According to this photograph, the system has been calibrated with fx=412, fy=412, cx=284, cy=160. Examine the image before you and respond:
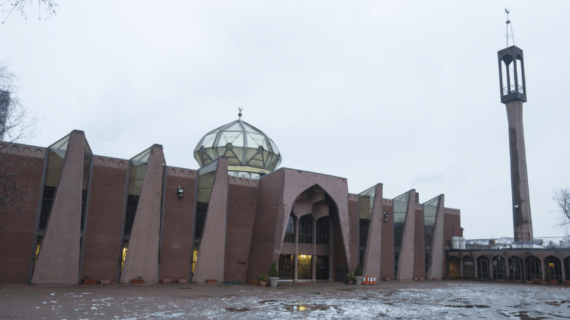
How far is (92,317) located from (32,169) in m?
14.0

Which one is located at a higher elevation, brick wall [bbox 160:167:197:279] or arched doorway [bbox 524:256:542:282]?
brick wall [bbox 160:167:197:279]

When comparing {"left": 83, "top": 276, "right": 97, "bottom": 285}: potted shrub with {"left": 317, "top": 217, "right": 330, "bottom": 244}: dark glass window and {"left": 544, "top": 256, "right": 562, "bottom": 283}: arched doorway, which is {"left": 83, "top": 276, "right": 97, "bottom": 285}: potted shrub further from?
{"left": 544, "top": 256, "right": 562, "bottom": 283}: arched doorway

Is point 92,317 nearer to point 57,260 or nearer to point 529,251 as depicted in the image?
point 57,260

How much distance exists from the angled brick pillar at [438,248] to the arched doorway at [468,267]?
258 centimetres

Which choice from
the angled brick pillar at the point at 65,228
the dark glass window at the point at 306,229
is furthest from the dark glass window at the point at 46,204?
the dark glass window at the point at 306,229

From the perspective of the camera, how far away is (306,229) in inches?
1313

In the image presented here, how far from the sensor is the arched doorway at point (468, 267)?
41.0 m

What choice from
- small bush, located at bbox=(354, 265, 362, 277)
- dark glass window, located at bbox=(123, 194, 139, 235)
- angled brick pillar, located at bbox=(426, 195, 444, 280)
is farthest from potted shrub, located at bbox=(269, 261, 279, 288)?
angled brick pillar, located at bbox=(426, 195, 444, 280)

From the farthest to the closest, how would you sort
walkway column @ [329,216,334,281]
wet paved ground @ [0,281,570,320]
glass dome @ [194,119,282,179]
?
glass dome @ [194,119,282,179] < walkway column @ [329,216,334,281] < wet paved ground @ [0,281,570,320]

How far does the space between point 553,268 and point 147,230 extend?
33172 millimetres

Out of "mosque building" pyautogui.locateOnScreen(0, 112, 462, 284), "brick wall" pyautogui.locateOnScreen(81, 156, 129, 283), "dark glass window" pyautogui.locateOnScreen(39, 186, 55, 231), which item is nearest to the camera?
"mosque building" pyautogui.locateOnScreen(0, 112, 462, 284)

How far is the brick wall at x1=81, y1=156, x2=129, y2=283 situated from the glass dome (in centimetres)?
1206

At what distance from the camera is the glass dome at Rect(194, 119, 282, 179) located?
122 ft

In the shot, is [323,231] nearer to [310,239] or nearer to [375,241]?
[310,239]
